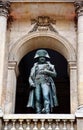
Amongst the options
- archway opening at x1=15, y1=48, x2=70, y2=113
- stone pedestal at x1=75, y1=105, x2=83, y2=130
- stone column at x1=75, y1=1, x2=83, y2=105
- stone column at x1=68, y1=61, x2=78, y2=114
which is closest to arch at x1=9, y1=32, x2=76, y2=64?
stone column at x1=68, y1=61, x2=78, y2=114

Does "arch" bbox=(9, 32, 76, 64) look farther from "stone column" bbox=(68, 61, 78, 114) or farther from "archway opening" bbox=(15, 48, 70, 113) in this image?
"archway opening" bbox=(15, 48, 70, 113)

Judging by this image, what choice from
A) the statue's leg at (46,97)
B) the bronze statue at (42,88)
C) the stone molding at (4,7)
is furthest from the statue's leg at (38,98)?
the stone molding at (4,7)

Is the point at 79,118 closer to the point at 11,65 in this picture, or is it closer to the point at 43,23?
the point at 11,65

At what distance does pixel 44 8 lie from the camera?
1692 cm

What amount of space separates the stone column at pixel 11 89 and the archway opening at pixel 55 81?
4654 millimetres

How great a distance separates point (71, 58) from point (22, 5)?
2.37 metres

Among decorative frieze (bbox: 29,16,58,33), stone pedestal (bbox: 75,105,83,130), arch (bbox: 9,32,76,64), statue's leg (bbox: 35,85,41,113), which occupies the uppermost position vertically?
decorative frieze (bbox: 29,16,58,33)

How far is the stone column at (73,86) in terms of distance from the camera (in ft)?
51.0

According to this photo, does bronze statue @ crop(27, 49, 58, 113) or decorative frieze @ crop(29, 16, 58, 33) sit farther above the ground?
decorative frieze @ crop(29, 16, 58, 33)

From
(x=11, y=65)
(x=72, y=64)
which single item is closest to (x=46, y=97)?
(x=72, y=64)

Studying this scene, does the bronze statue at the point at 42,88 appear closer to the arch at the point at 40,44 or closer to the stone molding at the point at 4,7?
the arch at the point at 40,44

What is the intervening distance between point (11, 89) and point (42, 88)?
96 centimetres

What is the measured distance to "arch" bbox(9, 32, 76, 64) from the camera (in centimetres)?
1655

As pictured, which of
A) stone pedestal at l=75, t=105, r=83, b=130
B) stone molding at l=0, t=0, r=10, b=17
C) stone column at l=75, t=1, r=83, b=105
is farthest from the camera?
stone molding at l=0, t=0, r=10, b=17
